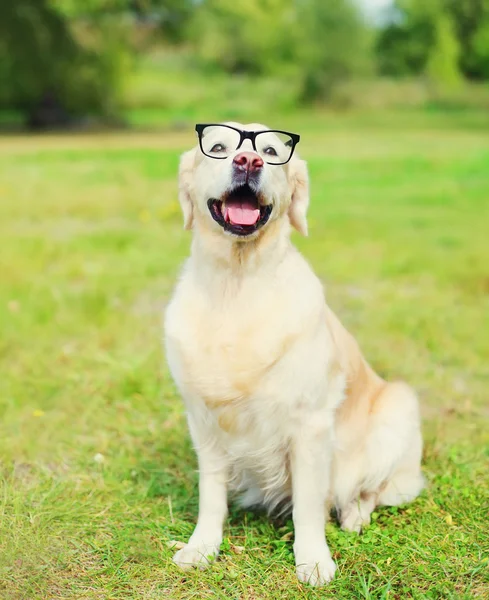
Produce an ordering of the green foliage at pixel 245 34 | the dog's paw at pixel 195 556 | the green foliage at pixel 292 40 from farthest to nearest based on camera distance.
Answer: the green foliage at pixel 292 40, the green foliage at pixel 245 34, the dog's paw at pixel 195 556

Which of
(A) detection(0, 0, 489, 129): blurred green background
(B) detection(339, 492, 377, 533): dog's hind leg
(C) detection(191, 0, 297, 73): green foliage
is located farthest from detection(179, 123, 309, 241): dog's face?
(C) detection(191, 0, 297, 73): green foliage

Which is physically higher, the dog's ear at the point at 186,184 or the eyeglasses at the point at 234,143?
the eyeglasses at the point at 234,143

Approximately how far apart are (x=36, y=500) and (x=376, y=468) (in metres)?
1.33

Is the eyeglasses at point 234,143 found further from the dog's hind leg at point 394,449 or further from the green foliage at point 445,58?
the green foliage at point 445,58

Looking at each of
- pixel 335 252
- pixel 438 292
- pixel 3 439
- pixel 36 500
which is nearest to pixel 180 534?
pixel 36 500

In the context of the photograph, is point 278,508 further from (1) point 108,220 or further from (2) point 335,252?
(1) point 108,220

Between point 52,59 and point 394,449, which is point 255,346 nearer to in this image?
point 394,449

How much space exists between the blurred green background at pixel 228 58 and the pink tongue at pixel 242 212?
2078 centimetres

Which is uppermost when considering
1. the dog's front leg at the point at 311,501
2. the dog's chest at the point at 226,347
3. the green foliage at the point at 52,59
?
the green foliage at the point at 52,59

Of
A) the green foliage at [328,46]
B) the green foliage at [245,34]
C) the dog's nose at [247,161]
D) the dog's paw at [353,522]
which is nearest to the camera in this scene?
the dog's nose at [247,161]

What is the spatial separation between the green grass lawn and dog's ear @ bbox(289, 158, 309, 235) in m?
1.11

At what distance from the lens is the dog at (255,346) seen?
2.48 metres

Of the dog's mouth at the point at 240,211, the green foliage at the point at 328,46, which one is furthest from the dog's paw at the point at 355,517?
the green foliage at the point at 328,46

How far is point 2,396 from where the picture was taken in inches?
163
